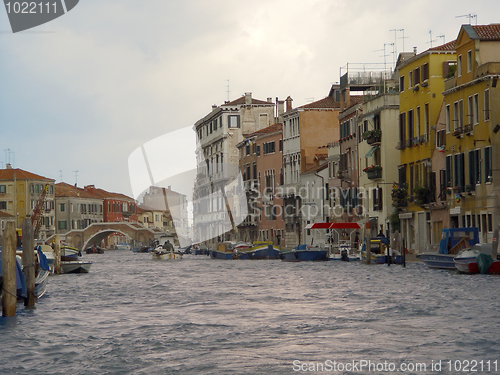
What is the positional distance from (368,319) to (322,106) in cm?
4679

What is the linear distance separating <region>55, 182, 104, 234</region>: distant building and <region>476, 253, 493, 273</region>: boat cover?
3314 inches

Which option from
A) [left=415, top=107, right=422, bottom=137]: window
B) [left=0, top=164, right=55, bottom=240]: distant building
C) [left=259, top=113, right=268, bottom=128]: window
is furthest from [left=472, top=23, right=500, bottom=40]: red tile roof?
[left=0, top=164, right=55, bottom=240]: distant building

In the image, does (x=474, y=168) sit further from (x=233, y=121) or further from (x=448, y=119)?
(x=233, y=121)

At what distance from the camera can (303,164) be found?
61406mm

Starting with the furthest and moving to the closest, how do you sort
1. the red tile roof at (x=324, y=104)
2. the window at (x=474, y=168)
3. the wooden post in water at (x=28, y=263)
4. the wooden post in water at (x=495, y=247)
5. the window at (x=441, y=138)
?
the red tile roof at (x=324, y=104)
the window at (x=441, y=138)
the window at (x=474, y=168)
the wooden post in water at (x=495, y=247)
the wooden post in water at (x=28, y=263)

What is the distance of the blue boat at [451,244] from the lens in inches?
1166

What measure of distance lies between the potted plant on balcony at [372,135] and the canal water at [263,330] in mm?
21172

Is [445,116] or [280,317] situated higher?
[445,116]

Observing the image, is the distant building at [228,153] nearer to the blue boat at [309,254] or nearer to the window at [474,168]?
the blue boat at [309,254]

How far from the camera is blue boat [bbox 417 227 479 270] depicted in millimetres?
29625

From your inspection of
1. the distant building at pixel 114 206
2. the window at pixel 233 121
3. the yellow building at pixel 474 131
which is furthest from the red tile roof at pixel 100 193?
the yellow building at pixel 474 131

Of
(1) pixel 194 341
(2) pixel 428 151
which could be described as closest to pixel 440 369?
(1) pixel 194 341

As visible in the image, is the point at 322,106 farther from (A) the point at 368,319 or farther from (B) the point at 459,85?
(A) the point at 368,319

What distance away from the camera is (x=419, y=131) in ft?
134
